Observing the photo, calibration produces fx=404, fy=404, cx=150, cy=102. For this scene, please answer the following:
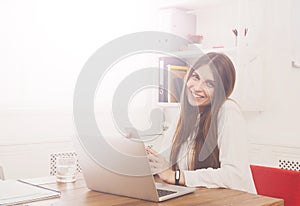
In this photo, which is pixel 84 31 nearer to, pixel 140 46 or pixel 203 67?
pixel 140 46

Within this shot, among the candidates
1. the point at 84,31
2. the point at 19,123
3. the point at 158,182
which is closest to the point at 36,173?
the point at 19,123

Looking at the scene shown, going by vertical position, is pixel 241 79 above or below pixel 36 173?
above

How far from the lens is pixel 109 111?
10.4ft

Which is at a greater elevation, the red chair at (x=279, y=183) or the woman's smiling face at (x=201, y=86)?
the woman's smiling face at (x=201, y=86)

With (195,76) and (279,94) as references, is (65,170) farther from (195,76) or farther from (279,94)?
(279,94)

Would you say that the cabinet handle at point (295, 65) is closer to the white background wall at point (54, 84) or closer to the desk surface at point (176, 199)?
the white background wall at point (54, 84)

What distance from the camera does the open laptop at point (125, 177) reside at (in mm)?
1373

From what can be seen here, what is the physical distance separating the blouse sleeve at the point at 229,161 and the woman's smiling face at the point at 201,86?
0.31 ft

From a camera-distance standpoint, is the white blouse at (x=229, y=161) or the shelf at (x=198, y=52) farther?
the shelf at (x=198, y=52)

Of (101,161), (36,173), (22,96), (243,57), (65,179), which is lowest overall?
(36,173)

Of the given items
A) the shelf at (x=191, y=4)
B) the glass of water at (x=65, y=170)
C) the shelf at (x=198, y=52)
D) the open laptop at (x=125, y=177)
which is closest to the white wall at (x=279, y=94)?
the shelf at (x=198, y=52)

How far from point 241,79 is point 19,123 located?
1500 millimetres

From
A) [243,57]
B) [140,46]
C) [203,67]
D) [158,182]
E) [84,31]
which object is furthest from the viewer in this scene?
[140,46]

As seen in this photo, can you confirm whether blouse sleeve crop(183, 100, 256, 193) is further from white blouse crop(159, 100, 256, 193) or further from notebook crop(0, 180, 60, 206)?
notebook crop(0, 180, 60, 206)
